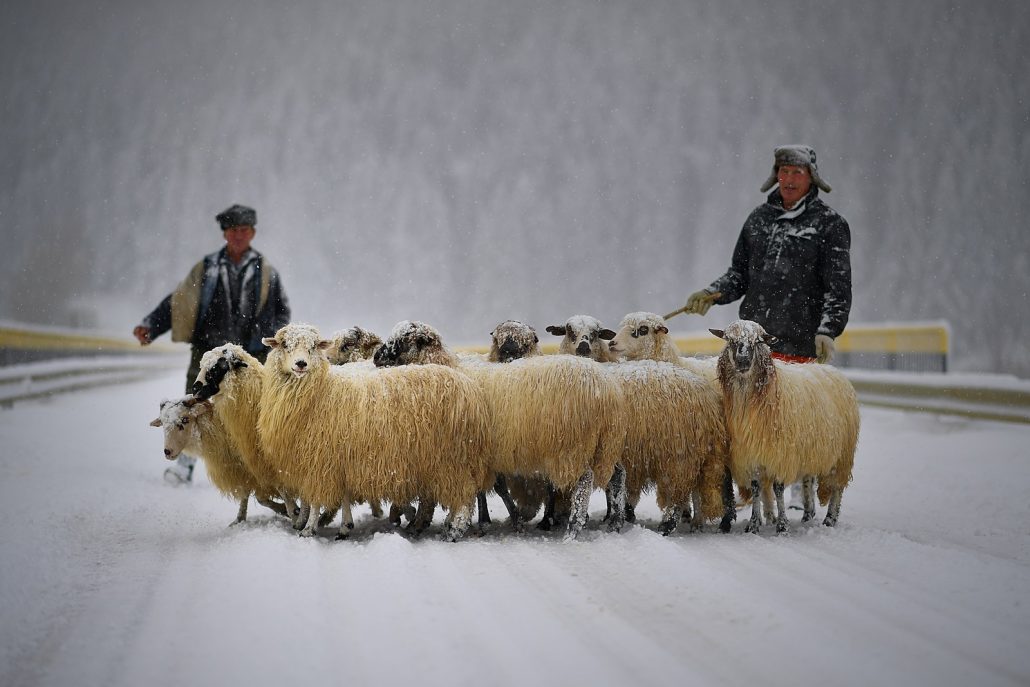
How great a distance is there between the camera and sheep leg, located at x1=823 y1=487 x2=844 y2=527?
634cm

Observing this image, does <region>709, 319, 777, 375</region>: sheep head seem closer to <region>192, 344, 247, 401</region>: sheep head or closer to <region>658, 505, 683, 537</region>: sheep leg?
<region>658, 505, 683, 537</region>: sheep leg

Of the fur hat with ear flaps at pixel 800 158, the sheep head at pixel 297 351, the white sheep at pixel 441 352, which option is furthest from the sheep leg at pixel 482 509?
the fur hat with ear flaps at pixel 800 158

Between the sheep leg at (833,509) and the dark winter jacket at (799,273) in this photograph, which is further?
the dark winter jacket at (799,273)

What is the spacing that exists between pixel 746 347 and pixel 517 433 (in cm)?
176

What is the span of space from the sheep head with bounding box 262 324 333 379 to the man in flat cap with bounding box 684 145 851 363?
3.24m

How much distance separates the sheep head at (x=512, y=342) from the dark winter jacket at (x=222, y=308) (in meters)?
2.39

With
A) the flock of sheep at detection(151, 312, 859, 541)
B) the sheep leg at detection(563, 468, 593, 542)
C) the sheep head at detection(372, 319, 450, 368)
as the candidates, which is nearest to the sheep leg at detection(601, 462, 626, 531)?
the flock of sheep at detection(151, 312, 859, 541)

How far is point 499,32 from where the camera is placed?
1003 inches

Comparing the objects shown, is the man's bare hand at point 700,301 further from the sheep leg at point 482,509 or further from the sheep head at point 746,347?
the sheep leg at point 482,509

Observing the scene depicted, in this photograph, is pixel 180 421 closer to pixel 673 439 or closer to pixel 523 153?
pixel 673 439

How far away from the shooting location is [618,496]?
6043 millimetres

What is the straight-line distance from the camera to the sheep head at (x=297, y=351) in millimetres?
5809

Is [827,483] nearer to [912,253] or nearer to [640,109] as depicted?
[912,253]

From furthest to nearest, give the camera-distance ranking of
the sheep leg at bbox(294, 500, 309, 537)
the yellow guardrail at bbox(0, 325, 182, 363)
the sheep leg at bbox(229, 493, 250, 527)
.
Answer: the yellow guardrail at bbox(0, 325, 182, 363)
the sheep leg at bbox(229, 493, 250, 527)
the sheep leg at bbox(294, 500, 309, 537)
